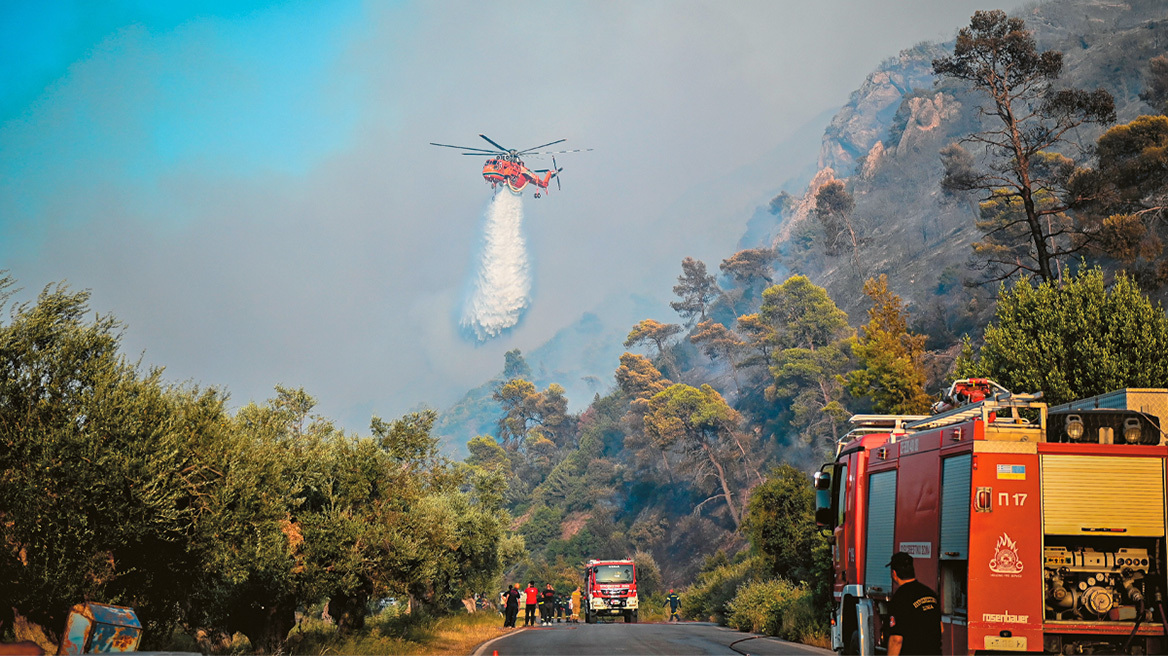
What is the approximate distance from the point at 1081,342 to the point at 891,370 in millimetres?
17681

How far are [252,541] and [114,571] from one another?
2.69 m

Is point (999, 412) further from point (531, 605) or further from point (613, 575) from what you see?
point (613, 575)

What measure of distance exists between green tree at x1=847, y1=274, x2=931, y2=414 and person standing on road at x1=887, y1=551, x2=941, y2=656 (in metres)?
33.7

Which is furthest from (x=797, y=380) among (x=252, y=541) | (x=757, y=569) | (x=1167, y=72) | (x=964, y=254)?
(x=252, y=541)

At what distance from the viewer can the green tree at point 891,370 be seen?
42.3 meters

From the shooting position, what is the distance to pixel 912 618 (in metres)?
9.41

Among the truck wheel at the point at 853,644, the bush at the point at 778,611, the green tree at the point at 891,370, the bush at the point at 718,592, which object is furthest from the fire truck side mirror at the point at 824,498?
the green tree at the point at 891,370

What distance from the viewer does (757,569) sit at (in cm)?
4019

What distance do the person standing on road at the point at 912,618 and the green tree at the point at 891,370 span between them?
33.7m

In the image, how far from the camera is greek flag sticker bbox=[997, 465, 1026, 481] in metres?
11.4

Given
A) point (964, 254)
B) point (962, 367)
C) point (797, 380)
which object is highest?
point (964, 254)

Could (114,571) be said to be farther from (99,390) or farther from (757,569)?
(757,569)

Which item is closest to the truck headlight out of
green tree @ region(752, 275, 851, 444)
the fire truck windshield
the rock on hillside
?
the fire truck windshield

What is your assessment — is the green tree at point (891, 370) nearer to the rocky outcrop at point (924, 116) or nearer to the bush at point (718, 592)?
the bush at point (718, 592)
